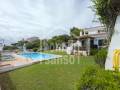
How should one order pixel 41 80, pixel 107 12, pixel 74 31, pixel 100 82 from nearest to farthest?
pixel 100 82 → pixel 107 12 → pixel 41 80 → pixel 74 31

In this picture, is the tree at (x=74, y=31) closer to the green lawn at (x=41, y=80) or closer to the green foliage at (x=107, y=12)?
the green lawn at (x=41, y=80)

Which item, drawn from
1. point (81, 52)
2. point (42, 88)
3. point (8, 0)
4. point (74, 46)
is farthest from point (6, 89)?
point (74, 46)

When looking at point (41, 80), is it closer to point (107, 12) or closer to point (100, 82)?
point (107, 12)

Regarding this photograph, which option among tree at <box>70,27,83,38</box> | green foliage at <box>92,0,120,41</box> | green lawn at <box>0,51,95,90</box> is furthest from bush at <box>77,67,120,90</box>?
tree at <box>70,27,83,38</box>

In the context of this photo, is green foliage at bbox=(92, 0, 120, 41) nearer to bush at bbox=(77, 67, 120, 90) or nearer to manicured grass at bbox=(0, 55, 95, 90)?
manicured grass at bbox=(0, 55, 95, 90)

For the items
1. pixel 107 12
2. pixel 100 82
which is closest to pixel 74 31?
pixel 107 12

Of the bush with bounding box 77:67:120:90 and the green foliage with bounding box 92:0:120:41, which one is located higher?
the green foliage with bounding box 92:0:120:41

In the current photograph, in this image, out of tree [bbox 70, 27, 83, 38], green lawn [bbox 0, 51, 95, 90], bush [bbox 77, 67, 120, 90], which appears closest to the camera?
bush [bbox 77, 67, 120, 90]

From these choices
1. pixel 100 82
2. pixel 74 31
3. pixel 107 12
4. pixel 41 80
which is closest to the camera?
pixel 100 82

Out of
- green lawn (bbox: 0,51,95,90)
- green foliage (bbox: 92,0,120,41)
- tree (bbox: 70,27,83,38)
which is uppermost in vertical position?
tree (bbox: 70,27,83,38)

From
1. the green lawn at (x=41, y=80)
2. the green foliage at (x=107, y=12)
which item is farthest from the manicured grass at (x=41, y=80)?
the green foliage at (x=107, y=12)

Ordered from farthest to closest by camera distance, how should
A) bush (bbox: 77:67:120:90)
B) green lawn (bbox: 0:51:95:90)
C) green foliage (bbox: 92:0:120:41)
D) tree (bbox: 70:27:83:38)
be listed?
1. tree (bbox: 70:27:83:38)
2. green foliage (bbox: 92:0:120:41)
3. green lawn (bbox: 0:51:95:90)
4. bush (bbox: 77:67:120:90)

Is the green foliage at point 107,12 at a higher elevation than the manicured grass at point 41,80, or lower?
higher

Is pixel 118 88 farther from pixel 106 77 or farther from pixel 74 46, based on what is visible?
pixel 74 46
